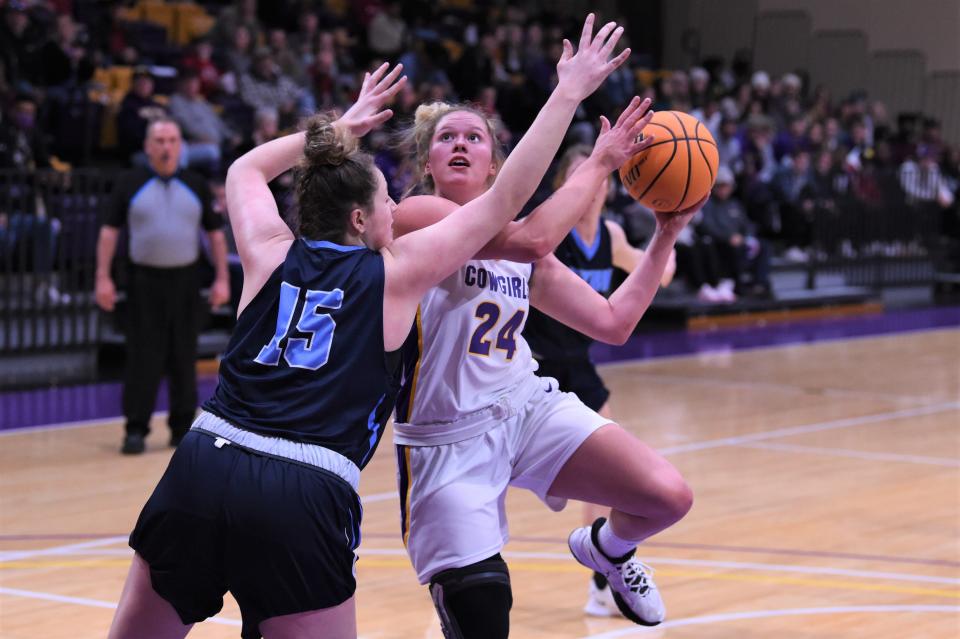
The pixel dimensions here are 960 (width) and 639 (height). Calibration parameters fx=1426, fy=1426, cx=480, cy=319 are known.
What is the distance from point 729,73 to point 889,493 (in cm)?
1578

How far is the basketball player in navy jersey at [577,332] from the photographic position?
577 cm

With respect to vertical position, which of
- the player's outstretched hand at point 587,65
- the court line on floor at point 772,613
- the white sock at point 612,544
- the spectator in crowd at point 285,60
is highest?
the spectator in crowd at point 285,60

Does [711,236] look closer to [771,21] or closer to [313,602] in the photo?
[771,21]

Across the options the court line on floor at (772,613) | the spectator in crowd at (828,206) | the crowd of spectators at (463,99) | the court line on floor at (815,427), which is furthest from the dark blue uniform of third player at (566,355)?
the spectator in crowd at (828,206)

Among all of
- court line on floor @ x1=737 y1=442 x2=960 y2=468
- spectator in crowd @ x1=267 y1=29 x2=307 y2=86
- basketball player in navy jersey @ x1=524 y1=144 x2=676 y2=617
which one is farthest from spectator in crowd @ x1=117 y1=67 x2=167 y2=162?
basketball player in navy jersey @ x1=524 y1=144 x2=676 y2=617

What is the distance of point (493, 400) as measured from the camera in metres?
4.02

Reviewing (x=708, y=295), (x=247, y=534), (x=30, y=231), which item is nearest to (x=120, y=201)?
(x=30, y=231)

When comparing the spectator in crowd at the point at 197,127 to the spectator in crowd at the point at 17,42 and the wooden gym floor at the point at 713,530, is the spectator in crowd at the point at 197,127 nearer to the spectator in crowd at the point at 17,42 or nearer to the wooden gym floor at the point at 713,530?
the spectator in crowd at the point at 17,42

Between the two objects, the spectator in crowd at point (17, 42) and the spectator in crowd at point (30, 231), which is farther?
the spectator in crowd at point (17, 42)

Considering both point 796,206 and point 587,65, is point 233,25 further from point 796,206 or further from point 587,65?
point 587,65

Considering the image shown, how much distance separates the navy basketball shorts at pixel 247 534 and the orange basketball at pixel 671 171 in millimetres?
1394

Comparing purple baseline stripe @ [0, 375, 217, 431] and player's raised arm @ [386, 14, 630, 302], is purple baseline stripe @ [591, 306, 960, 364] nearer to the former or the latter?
purple baseline stripe @ [0, 375, 217, 431]

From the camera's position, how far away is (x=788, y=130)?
68.0ft

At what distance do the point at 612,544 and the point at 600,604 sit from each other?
1.07m
